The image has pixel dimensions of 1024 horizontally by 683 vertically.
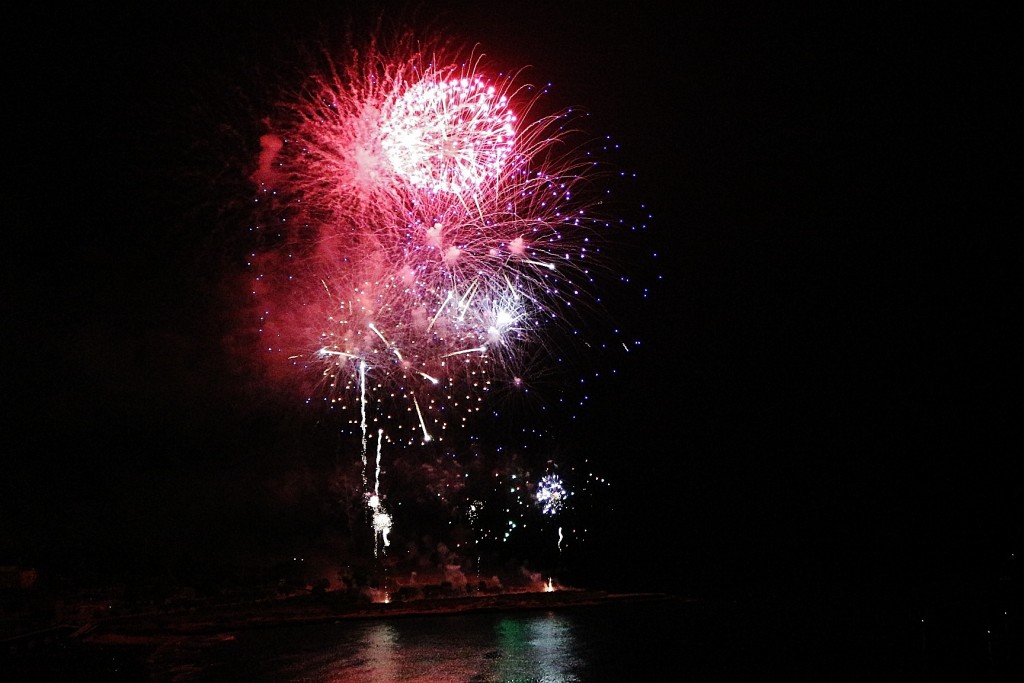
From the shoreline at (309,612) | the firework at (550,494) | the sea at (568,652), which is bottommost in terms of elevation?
the sea at (568,652)

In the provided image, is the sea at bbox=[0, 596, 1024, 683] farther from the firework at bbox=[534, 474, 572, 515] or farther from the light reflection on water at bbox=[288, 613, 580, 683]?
the firework at bbox=[534, 474, 572, 515]

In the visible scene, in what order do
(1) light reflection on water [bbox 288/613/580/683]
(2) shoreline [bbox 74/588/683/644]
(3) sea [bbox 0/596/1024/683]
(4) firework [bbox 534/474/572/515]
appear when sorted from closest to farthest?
(3) sea [bbox 0/596/1024/683]
(1) light reflection on water [bbox 288/613/580/683]
(2) shoreline [bbox 74/588/683/644]
(4) firework [bbox 534/474/572/515]

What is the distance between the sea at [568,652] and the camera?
910 cm

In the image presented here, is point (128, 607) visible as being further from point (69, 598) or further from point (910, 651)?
point (910, 651)

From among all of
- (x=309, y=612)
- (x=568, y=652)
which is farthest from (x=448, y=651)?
(x=309, y=612)

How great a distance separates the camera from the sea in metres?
9.10

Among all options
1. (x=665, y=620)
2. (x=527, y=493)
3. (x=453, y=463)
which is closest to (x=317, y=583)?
(x=453, y=463)

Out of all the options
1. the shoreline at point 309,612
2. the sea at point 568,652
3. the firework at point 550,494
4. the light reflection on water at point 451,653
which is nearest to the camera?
the sea at point 568,652

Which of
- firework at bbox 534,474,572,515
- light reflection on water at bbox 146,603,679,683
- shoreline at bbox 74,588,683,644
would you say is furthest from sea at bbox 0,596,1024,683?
firework at bbox 534,474,572,515

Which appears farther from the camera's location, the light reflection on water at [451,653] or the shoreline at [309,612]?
the shoreline at [309,612]

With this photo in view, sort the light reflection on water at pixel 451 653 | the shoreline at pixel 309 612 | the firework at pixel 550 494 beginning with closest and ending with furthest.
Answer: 1. the light reflection on water at pixel 451 653
2. the shoreline at pixel 309 612
3. the firework at pixel 550 494

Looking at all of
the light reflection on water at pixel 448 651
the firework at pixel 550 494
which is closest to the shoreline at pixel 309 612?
the light reflection on water at pixel 448 651

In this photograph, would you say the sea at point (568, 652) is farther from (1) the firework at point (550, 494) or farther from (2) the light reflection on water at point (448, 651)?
(1) the firework at point (550, 494)

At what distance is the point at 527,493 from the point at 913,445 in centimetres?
1296
